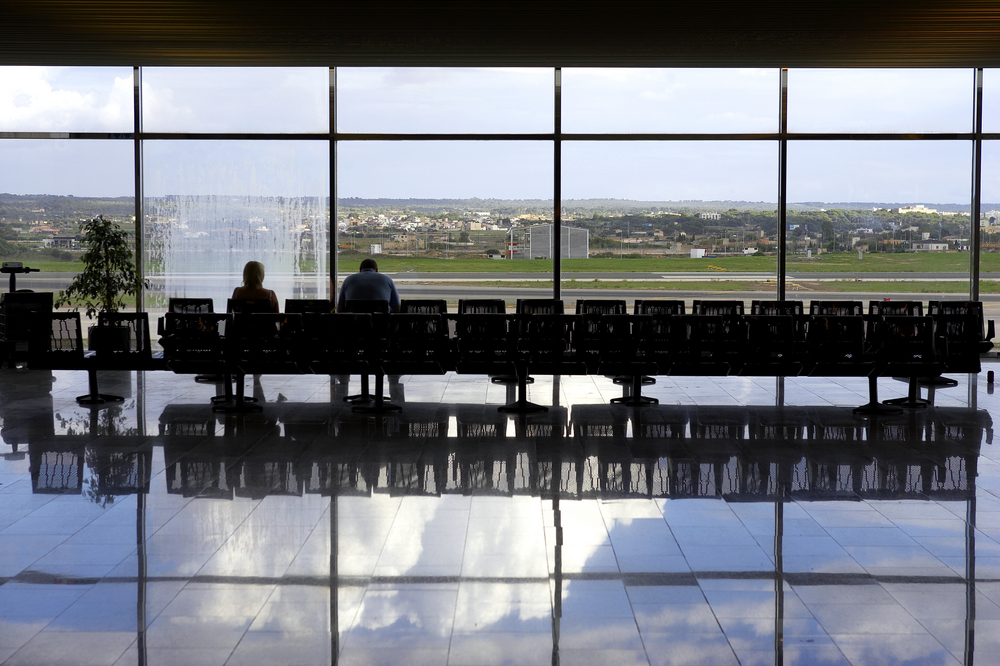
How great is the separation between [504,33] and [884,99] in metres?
6.77

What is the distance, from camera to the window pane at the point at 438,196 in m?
12.0

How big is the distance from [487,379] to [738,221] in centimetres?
666

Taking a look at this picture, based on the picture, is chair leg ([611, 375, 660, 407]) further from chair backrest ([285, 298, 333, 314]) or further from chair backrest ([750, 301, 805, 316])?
chair backrest ([285, 298, 333, 314])

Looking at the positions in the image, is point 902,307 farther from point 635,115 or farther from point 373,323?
point 373,323

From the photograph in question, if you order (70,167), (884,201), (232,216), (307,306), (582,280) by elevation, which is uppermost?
(70,167)

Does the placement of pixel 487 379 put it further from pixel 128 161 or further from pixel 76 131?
pixel 76 131

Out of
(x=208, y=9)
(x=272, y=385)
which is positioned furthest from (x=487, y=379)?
(x=208, y=9)

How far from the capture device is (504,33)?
849cm

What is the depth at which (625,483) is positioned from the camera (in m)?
5.49

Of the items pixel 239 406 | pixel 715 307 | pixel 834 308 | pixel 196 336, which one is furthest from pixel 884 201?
pixel 196 336

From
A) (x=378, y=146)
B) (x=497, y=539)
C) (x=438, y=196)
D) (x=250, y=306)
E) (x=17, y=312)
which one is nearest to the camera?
(x=497, y=539)

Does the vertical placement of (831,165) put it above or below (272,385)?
above

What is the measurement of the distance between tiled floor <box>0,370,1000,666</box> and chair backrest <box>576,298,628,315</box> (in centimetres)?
188

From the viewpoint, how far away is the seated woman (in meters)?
9.23
